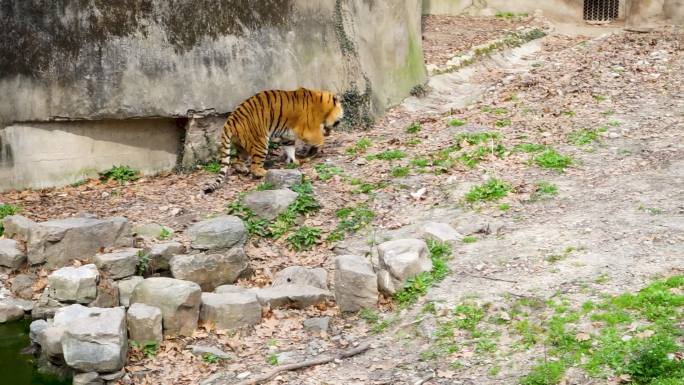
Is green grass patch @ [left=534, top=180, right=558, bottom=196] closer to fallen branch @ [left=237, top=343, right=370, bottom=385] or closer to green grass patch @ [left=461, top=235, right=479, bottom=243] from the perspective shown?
green grass patch @ [left=461, top=235, right=479, bottom=243]

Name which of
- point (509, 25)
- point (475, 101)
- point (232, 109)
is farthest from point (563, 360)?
point (509, 25)

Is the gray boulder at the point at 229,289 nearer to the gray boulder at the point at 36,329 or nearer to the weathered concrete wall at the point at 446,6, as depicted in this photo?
the gray boulder at the point at 36,329

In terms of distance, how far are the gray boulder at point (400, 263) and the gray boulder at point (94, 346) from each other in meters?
2.28

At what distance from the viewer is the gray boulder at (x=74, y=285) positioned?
8.37 metres

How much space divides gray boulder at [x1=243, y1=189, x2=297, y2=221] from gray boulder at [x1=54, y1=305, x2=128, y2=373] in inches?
110

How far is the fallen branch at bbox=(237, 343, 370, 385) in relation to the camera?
6.85 meters

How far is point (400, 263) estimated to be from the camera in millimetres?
7812

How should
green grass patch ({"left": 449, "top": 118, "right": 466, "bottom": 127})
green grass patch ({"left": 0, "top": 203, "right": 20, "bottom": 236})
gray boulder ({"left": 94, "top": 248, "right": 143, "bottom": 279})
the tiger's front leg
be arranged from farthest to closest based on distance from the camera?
green grass patch ({"left": 449, "top": 118, "right": 466, "bottom": 127}), the tiger's front leg, green grass patch ({"left": 0, "top": 203, "right": 20, "bottom": 236}), gray boulder ({"left": 94, "top": 248, "right": 143, "bottom": 279})

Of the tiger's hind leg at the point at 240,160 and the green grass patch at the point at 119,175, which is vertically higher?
the tiger's hind leg at the point at 240,160

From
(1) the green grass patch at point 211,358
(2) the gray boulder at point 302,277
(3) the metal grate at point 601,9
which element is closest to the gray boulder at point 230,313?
(1) the green grass patch at point 211,358

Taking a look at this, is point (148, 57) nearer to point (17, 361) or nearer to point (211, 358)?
point (17, 361)

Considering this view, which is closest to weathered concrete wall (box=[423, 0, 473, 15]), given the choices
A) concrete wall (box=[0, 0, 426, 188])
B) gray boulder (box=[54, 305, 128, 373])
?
concrete wall (box=[0, 0, 426, 188])

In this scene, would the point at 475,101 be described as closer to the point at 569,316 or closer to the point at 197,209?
the point at 197,209

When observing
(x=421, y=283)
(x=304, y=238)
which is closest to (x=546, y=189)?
(x=421, y=283)
